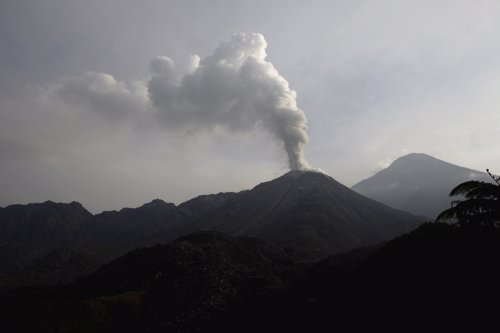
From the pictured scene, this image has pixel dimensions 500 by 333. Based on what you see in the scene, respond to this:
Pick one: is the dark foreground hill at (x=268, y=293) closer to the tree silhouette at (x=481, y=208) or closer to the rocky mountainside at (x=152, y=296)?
the rocky mountainside at (x=152, y=296)

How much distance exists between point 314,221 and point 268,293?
10713cm

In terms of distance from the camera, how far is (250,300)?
3550cm

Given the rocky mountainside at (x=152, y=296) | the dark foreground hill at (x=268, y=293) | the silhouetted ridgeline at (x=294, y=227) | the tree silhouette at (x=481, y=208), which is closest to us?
the tree silhouette at (x=481, y=208)

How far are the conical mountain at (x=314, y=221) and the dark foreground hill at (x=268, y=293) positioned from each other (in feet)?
159

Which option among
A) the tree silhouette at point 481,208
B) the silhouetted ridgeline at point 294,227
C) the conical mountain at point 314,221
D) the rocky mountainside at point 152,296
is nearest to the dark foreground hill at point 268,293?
the rocky mountainside at point 152,296

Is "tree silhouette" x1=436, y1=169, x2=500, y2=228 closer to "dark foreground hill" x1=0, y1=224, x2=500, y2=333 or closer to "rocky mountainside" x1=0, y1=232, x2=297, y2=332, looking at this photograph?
"dark foreground hill" x1=0, y1=224, x2=500, y2=333

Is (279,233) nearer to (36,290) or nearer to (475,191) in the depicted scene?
(36,290)

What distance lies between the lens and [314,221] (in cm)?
14050

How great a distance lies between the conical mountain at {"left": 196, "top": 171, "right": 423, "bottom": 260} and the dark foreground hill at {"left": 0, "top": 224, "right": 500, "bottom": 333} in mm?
48612

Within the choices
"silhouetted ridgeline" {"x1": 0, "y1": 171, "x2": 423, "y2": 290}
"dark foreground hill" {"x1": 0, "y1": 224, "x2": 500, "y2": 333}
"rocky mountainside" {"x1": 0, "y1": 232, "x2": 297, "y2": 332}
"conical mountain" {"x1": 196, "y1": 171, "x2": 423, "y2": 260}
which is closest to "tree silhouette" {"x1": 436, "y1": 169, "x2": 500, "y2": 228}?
"dark foreground hill" {"x1": 0, "y1": 224, "x2": 500, "y2": 333}

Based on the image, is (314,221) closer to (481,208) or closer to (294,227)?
(294,227)

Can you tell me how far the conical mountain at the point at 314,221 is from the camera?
11930cm

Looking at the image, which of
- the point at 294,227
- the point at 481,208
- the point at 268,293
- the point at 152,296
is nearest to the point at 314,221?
the point at 294,227

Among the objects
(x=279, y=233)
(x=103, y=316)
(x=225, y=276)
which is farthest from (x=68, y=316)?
(x=279, y=233)
